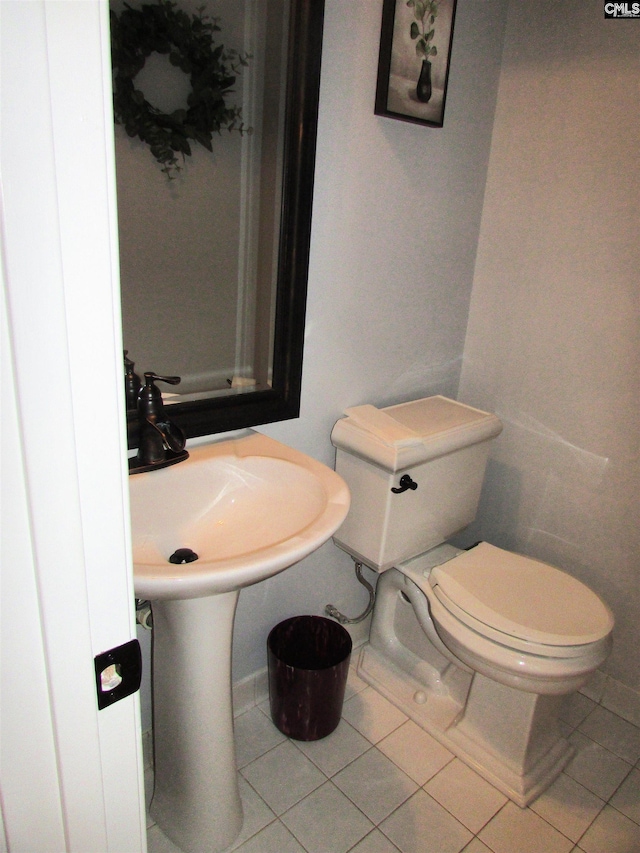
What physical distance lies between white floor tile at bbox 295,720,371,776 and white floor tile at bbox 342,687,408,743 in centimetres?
3

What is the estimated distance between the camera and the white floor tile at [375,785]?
58.6 inches

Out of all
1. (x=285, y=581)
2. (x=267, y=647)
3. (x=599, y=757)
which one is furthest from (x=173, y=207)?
(x=599, y=757)

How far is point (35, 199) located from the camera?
0.39 m

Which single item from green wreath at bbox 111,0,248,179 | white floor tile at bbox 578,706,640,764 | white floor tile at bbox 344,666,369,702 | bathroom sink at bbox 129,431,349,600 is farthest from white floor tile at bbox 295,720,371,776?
green wreath at bbox 111,0,248,179

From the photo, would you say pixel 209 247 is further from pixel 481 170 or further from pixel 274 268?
pixel 481 170

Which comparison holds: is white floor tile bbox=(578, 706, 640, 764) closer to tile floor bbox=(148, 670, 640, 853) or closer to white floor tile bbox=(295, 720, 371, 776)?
tile floor bbox=(148, 670, 640, 853)

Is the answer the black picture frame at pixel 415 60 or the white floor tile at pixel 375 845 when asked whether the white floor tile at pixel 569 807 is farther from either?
the black picture frame at pixel 415 60

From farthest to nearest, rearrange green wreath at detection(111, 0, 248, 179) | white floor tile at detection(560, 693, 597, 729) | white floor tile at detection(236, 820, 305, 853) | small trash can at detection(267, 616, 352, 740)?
white floor tile at detection(560, 693, 597, 729) < small trash can at detection(267, 616, 352, 740) < white floor tile at detection(236, 820, 305, 853) < green wreath at detection(111, 0, 248, 179)

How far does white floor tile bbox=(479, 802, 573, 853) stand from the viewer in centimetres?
142

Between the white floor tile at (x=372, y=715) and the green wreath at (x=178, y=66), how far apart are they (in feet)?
5.15

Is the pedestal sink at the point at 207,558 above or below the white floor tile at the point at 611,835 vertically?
above

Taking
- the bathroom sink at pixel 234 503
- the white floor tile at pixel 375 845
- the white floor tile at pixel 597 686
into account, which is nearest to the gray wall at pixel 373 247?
the bathroom sink at pixel 234 503

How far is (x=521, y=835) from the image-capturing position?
1.45 m

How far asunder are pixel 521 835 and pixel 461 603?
0.58 m
